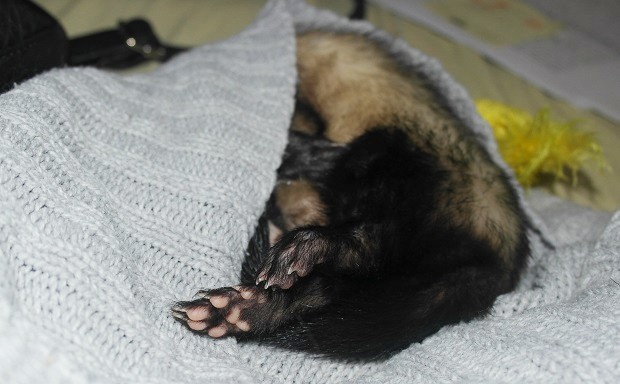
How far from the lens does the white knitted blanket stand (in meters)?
0.53

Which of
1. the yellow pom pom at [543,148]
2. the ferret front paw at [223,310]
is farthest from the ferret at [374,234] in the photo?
the yellow pom pom at [543,148]

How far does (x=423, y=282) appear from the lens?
74 centimetres

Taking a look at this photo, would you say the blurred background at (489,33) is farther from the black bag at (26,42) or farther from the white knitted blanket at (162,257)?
the white knitted blanket at (162,257)

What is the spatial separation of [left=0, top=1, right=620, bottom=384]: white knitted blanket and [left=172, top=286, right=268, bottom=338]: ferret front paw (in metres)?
0.01

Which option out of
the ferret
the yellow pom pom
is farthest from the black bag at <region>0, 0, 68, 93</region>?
the yellow pom pom

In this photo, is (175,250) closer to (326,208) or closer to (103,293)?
(103,293)

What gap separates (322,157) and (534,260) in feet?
1.11

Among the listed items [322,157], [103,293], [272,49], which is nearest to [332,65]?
[272,49]

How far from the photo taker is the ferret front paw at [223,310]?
0.64m

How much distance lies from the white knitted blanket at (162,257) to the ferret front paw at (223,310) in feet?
0.05

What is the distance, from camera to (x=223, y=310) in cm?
66

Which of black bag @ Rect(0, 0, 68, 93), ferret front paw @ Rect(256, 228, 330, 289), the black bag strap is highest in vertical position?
black bag @ Rect(0, 0, 68, 93)

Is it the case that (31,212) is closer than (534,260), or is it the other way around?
(31,212)

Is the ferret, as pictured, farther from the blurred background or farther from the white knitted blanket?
the blurred background
